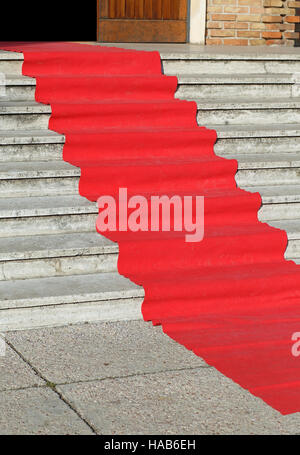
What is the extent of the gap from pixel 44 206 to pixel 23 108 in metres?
1.40

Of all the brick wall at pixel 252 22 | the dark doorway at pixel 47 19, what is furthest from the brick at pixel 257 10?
the dark doorway at pixel 47 19

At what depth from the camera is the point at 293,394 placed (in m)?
4.45

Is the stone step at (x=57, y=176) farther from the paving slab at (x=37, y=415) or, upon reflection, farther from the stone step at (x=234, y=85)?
the paving slab at (x=37, y=415)

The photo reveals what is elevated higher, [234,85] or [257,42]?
[257,42]

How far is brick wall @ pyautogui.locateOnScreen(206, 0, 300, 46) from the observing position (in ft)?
36.9

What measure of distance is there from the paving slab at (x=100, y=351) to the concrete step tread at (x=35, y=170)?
159 cm

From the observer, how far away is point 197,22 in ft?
37.0

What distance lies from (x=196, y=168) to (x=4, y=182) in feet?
5.29

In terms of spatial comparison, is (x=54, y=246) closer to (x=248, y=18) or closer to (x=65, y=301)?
(x=65, y=301)

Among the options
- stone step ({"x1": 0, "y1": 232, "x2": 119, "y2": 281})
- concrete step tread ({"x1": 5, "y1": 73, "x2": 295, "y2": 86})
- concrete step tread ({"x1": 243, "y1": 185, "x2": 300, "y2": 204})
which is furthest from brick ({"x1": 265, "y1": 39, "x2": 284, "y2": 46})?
stone step ({"x1": 0, "y1": 232, "x2": 119, "y2": 281})

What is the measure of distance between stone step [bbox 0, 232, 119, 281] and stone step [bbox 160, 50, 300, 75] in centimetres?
317

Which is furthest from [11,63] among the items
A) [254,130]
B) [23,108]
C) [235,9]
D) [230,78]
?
[235,9]
